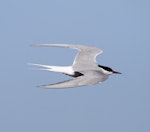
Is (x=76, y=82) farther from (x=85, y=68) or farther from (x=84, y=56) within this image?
(x=84, y=56)

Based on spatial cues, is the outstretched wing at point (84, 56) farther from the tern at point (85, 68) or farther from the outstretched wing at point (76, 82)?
the outstretched wing at point (76, 82)

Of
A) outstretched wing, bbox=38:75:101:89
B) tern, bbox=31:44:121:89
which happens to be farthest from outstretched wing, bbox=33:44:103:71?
outstretched wing, bbox=38:75:101:89

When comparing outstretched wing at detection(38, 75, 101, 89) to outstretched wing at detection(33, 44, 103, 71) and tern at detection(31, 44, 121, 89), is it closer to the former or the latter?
tern at detection(31, 44, 121, 89)

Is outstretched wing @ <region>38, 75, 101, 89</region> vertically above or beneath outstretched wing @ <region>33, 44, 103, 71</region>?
beneath

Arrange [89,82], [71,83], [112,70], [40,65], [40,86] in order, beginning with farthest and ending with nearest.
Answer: [112,70], [40,65], [89,82], [71,83], [40,86]

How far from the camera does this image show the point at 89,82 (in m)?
3.87

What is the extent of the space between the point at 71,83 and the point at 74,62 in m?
1.24

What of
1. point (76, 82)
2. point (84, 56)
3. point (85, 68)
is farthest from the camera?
point (84, 56)

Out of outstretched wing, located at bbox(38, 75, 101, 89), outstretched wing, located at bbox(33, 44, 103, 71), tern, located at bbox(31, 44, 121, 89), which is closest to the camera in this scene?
outstretched wing, located at bbox(38, 75, 101, 89)

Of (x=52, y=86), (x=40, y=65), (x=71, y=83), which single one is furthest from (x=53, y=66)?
(x=52, y=86)

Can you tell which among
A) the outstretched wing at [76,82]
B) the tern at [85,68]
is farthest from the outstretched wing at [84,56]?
the outstretched wing at [76,82]

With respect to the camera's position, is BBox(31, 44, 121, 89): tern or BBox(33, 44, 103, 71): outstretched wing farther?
BBox(33, 44, 103, 71): outstretched wing

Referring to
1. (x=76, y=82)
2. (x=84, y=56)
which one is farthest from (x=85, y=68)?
(x=76, y=82)

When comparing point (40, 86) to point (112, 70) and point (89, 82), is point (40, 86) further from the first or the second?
point (112, 70)
